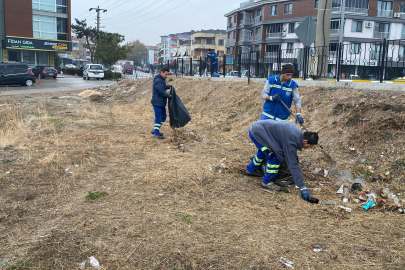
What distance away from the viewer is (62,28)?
41.4m

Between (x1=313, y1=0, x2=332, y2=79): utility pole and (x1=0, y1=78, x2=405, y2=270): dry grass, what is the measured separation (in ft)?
4.84

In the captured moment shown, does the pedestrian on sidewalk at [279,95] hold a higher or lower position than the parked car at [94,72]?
lower

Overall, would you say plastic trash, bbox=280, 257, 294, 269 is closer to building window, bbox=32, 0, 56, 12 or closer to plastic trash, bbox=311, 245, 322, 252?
plastic trash, bbox=311, 245, 322, 252

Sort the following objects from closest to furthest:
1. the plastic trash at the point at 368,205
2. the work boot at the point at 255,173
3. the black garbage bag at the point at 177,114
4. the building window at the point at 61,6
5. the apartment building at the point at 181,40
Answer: the plastic trash at the point at 368,205 < the work boot at the point at 255,173 < the black garbage bag at the point at 177,114 < the building window at the point at 61,6 < the apartment building at the point at 181,40

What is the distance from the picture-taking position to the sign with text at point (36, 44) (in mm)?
36750

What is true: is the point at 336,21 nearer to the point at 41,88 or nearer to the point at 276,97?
the point at 41,88

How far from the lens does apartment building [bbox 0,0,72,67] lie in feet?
120

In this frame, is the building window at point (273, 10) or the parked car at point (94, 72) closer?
the parked car at point (94, 72)

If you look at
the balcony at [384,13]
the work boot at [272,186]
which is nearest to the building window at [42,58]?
the balcony at [384,13]

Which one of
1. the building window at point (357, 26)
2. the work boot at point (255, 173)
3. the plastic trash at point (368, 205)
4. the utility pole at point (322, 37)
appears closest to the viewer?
the plastic trash at point (368, 205)

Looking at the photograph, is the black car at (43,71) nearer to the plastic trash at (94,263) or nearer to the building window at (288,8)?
the building window at (288,8)

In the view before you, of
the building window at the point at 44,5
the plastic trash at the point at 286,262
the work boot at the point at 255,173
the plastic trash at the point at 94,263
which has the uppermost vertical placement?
the building window at the point at 44,5

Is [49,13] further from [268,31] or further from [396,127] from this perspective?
[396,127]

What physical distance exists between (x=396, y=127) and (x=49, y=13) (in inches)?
1669
